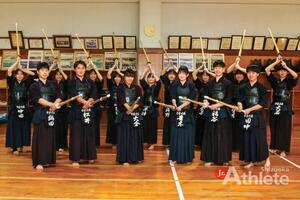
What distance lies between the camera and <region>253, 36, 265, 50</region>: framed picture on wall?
996 centimetres

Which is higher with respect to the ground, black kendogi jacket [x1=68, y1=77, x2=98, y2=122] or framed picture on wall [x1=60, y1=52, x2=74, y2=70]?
framed picture on wall [x1=60, y1=52, x2=74, y2=70]

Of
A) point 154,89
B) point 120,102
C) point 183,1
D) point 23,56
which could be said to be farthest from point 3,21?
point 120,102

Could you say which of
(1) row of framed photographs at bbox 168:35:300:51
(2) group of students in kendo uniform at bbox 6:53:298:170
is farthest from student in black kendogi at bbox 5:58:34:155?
(1) row of framed photographs at bbox 168:35:300:51

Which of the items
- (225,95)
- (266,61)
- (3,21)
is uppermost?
(3,21)

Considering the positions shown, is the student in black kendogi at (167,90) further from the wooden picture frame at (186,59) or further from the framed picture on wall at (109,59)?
the framed picture on wall at (109,59)

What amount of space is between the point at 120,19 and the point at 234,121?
5.07 m

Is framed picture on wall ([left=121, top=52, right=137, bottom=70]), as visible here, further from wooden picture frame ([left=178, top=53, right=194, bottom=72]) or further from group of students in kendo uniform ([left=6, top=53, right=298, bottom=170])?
group of students in kendo uniform ([left=6, top=53, right=298, bottom=170])

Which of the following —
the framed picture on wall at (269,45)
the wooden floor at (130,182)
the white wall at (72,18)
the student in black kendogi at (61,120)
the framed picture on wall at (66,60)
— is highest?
the white wall at (72,18)

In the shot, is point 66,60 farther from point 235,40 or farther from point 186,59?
point 235,40

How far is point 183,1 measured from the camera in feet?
32.2

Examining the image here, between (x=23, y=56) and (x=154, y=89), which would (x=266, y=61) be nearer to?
(x=154, y=89)

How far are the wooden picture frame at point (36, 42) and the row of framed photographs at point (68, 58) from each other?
0.49 ft

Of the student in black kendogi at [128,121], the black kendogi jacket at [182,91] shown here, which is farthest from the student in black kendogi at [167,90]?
the student in black kendogi at [128,121]

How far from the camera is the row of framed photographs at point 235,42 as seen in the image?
32.6ft
